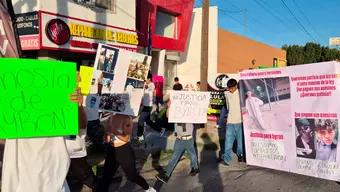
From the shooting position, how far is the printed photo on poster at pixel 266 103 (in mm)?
8555

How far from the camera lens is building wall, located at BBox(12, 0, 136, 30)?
626 inches

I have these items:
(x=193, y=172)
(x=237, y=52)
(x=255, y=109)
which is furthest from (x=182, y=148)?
(x=237, y=52)

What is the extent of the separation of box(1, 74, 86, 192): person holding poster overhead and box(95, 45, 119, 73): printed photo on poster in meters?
2.21

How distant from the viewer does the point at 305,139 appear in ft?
26.9

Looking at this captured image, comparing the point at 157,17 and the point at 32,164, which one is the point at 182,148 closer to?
the point at 32,164

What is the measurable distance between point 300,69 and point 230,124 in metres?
2.15

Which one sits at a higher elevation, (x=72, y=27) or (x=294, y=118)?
(x=72, y=27)

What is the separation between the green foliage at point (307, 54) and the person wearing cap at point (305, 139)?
184 feet

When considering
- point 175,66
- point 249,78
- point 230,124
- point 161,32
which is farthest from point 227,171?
point 175,66

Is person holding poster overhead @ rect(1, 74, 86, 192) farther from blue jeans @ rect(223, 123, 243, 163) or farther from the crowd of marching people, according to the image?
blue jeans @ rect(223, 123, 243, 163)

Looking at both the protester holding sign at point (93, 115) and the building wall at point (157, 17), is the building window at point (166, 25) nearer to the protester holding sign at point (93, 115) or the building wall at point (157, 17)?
the building wall at point (157, 17)

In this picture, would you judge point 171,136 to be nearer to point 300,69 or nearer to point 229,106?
point 229,106

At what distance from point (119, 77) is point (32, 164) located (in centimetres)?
277

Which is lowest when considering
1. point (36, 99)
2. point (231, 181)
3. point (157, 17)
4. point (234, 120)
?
point (231, 181)
